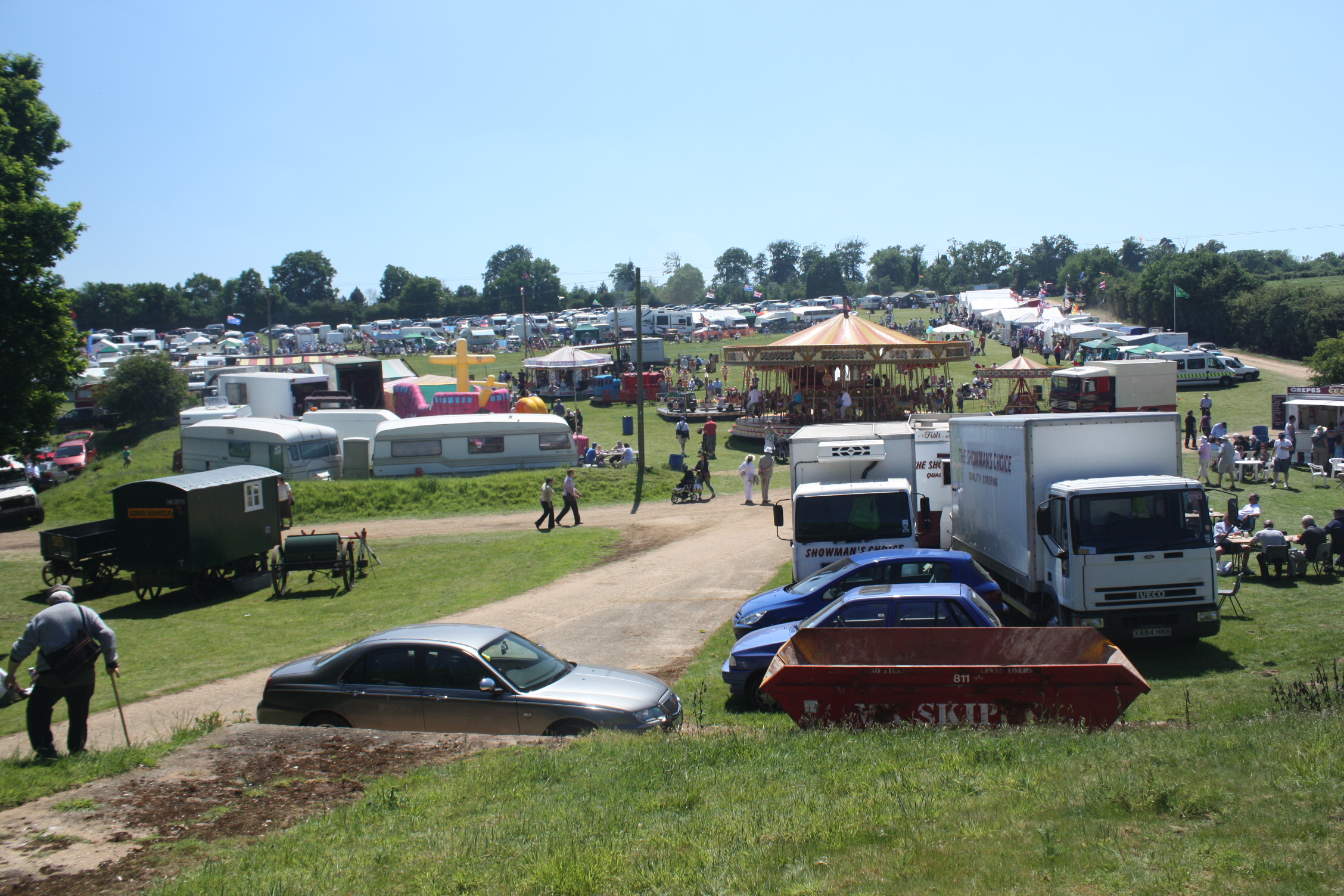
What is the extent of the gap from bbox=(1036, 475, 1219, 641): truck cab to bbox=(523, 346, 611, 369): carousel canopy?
3966 cm

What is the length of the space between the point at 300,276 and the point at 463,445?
144 meters

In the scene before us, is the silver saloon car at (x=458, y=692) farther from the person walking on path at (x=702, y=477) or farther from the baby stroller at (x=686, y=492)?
the person walking on path at (x=702, y=477)

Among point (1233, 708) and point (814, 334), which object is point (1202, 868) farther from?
point (814, 334)

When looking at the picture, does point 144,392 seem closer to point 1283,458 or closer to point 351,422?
point 351,422

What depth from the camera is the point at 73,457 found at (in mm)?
36812

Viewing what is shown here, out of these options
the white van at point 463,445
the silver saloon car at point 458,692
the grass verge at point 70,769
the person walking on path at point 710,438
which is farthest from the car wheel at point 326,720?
the person walking on path at point 710,438

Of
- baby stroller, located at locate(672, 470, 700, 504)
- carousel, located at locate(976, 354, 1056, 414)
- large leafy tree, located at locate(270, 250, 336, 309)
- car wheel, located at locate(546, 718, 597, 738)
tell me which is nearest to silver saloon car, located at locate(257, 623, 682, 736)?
car wheel, located at locate(546, 718, 597, 738)

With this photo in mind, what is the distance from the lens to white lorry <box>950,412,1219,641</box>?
10414mm

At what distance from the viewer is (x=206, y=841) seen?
546 centimetres

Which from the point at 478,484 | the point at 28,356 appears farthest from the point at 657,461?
the point at 28,356

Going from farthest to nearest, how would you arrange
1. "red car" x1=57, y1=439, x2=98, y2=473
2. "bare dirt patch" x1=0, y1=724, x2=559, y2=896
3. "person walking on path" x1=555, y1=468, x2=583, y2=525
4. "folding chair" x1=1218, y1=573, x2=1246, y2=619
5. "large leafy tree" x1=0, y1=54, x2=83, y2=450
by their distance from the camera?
"red car" x1=57, y1=439, x2=98, y2=473 < "person walking on path" x1=555, y1=468, x2=583, y2=525 < "large leafy tree" x1=0, y1=54, x2=83, y2=450 < "folding chair" x1=1218, y1=573, x2=1246, y2=619 < "bare dirt patch" x1=0, y1=724, x2=559, y2=896

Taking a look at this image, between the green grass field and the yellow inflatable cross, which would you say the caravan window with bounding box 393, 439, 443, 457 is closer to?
the green grass field

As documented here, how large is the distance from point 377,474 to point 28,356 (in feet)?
46.2

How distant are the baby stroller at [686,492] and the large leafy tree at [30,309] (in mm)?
14523
